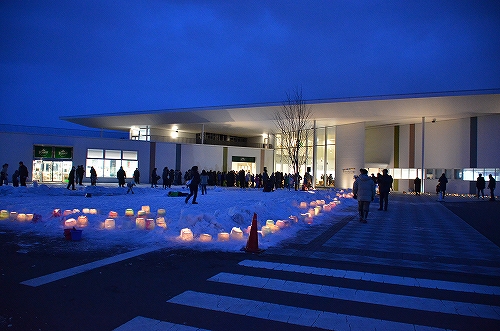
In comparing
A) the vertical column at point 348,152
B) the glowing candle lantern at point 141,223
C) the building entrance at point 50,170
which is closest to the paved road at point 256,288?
the glowing candle lantern at point 141,223

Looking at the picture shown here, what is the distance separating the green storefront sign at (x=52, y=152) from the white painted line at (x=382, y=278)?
99.2 feet

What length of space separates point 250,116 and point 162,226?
28.4 m

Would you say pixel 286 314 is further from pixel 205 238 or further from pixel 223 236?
pixel 205 238

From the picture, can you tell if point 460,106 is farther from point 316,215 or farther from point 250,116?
point 316,215

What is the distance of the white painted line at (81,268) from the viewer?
17.6 ft

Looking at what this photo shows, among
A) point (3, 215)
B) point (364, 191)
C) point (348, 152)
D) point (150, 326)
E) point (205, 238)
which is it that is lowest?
point (150, 326)

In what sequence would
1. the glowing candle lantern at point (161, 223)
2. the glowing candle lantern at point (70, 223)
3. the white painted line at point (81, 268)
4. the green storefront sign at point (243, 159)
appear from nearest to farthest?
the white painted line at point (81, 268) → the glowing candle lantern at point (161, 223) → the glowing candle lantern at point (70, 223) → the green storefront sign at point (243, 159)

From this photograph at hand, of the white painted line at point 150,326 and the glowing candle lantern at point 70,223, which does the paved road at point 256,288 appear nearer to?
the white painted line at point 150,326

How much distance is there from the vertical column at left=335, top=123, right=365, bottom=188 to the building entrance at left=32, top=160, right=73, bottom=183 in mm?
25112

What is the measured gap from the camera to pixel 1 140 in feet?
100

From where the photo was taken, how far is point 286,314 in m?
4.36

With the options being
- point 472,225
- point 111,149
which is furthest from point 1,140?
point 472,225

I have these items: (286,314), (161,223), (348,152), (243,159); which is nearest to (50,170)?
(243,159)

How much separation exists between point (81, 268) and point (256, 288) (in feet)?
9.55
